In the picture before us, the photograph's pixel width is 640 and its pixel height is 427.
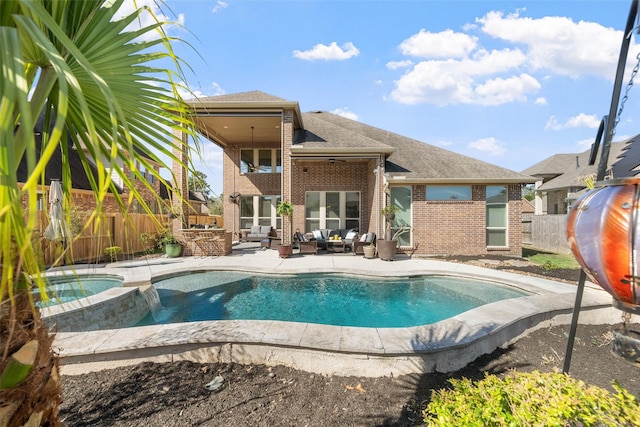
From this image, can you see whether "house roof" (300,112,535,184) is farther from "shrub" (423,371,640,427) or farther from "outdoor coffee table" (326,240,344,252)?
"shrub" (423,371,640,427)

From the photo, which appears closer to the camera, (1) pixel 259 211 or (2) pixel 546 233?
(2) pixel 546 233

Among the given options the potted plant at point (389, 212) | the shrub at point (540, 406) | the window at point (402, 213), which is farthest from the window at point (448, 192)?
the shrub at point (540, 406)

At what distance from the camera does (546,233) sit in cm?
1470

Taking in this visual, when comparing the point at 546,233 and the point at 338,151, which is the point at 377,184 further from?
the point at 546,233

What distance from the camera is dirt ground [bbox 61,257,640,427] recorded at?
8.05 feet

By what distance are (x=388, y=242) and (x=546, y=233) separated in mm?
10097

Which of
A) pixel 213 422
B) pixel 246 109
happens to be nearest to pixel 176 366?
pixel 213 422

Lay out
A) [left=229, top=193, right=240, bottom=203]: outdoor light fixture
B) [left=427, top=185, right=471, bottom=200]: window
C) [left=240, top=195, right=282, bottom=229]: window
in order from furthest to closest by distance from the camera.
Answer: [left=240, top=195, right=282, bottom=229]: window
[left=229, top=193, right=240, bottom=203]: outdoor light fixture
[left=427, top=185, right=471, bottom=200]: window

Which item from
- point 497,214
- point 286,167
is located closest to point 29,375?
point 286,167

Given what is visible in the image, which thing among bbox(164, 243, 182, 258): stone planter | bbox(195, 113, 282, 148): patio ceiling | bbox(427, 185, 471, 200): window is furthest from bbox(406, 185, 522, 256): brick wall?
bbox(164, 243, 182, 258): stone planter

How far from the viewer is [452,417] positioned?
5.16 ft

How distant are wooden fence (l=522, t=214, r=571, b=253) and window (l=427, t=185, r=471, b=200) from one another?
5085 millimetres

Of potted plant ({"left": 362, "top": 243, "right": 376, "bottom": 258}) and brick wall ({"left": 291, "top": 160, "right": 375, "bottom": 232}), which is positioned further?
brick wall ({"left": 291, "top": 160, "right": 375, "bottom": 232})

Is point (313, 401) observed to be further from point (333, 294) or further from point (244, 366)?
point (333, 294)
